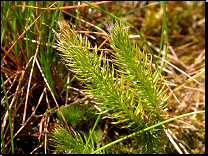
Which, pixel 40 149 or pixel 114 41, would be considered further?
pixel 40 149

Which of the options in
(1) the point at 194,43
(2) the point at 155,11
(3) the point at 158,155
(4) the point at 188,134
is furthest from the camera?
(2) the point at 155,11

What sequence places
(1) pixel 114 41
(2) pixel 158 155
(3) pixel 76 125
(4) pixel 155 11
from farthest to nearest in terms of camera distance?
(4) pixel 155 11
(3) pixel 76 125
(2) pixel 158 155
(1) pixel 114 41

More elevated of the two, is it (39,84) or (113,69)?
(113,69)

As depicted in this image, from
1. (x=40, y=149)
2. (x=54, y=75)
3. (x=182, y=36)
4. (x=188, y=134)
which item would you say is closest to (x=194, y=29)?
(x=182, y=36)

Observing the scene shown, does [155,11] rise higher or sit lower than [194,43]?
higher

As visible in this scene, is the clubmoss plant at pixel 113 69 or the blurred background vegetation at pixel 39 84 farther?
the blurred background vegetation at pixel 39 84

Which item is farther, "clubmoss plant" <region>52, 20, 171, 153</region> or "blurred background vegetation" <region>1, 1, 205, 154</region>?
"blurred background vegetation" <region>1, 1, 205, 154</region>

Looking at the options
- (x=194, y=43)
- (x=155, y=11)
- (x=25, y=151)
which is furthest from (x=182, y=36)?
(x=25, y=151)

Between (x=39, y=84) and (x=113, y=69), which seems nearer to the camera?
(x=113, y=69)

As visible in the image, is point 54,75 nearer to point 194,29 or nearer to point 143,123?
point 143,123

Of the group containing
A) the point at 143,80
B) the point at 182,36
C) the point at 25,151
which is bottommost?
the point at 25,151
